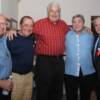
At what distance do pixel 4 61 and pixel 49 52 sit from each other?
712 millimetres

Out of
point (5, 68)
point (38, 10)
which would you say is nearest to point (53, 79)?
point (5, 68)

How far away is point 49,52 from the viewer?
10.3 feet

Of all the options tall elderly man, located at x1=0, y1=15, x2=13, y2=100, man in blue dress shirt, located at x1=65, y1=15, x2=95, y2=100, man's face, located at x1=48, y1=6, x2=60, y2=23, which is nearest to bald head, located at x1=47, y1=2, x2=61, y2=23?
man's face, located at x1=48, y1=6, x2=60, y2=23

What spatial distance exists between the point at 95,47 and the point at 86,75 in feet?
1.18

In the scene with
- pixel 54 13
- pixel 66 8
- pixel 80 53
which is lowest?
pixel 80 53

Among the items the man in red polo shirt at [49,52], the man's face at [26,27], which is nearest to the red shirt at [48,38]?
the man in red polo shirt at [49,52]

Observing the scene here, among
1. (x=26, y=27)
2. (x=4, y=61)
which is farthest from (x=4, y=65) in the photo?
(x=26, y=27)

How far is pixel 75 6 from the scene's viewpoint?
483 cm

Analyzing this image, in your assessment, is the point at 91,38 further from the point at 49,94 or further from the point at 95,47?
the point at 49,94

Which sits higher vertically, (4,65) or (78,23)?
(78,23)

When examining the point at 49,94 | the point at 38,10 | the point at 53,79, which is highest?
the point at 38,10

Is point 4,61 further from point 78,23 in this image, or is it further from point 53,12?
point 78,23

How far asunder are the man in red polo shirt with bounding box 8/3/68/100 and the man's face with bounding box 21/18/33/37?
0.21 metres

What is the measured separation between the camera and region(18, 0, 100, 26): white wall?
479cm
